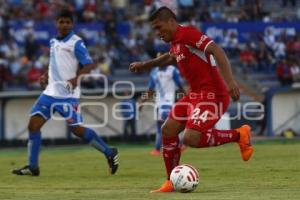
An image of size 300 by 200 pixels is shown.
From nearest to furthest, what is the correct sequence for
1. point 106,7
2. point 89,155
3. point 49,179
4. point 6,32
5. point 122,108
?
point 49,179, point 89,155, point 122,108, point 6,32, point 106,7

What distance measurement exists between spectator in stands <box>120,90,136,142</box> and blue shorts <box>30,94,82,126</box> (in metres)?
13.4

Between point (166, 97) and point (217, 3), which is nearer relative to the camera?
point (166, 97)

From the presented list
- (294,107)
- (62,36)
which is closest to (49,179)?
(62,36)

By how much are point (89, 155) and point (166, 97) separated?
240 cm

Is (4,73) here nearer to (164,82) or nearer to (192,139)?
(164,82)

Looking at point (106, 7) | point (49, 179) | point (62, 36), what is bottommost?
point (49, 179)

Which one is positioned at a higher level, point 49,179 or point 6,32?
point 6,32

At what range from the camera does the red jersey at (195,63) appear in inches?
464

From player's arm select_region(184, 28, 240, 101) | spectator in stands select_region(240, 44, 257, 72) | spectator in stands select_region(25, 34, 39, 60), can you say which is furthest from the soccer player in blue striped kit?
spectator in stands select_region(240, 44, 257, 72)

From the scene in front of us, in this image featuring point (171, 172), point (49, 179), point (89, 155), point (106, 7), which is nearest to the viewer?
point (171, 172)

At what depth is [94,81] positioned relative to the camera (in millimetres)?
30578

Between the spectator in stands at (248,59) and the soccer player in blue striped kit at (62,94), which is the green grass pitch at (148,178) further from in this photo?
the spectator in stands at (248,59)

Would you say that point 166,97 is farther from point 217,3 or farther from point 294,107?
point 217,3

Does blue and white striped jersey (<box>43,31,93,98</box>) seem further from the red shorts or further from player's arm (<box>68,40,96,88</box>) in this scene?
the red shorts
